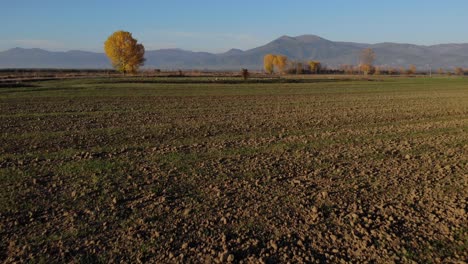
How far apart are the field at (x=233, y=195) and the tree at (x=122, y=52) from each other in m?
80.5

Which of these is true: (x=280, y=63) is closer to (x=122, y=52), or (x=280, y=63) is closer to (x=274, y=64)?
(x=274, y=64)

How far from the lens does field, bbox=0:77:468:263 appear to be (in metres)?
6.03

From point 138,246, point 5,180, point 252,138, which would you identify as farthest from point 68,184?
point 252,138

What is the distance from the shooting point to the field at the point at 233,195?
237 inches

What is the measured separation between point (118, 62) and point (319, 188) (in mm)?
91698

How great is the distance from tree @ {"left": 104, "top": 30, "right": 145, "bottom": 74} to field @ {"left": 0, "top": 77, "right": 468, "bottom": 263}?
8049 cm

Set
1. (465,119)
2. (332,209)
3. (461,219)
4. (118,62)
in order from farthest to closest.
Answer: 1. (118,62)
2. (465,119)
3. (332,209)
4. (461,219)

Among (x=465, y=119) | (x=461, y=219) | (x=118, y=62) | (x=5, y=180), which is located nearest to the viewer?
(x=461, y=219)

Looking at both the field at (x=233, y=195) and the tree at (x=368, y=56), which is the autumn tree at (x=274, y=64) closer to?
the tree at (x=368, y=56)

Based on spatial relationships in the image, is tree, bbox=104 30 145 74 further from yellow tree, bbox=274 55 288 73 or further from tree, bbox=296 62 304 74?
yellow tree, bbox=274 55 288 73

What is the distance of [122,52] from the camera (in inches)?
3666

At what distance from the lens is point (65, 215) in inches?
283

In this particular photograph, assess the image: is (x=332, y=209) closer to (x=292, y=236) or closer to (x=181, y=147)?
(x=292, y=236)

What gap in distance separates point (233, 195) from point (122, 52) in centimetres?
9135
